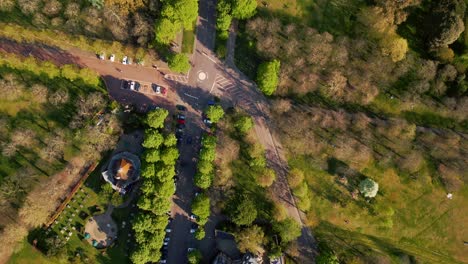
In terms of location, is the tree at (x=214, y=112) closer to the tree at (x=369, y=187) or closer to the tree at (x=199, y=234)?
the tree at (x=199, y=234)

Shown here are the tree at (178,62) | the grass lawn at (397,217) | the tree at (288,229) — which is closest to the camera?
the tree at (288,229)

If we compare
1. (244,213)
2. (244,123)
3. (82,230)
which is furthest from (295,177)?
(82,230)

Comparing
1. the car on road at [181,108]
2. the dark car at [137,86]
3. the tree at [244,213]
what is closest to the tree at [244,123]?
the car on road at [181,108]

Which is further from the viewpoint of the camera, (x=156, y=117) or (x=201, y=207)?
(x=156, y=117)

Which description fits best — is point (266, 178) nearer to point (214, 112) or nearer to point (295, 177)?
point (295, 177)

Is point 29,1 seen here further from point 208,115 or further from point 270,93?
point 270,93

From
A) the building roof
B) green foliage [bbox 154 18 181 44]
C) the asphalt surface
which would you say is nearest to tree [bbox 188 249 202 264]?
the asphalt surface
